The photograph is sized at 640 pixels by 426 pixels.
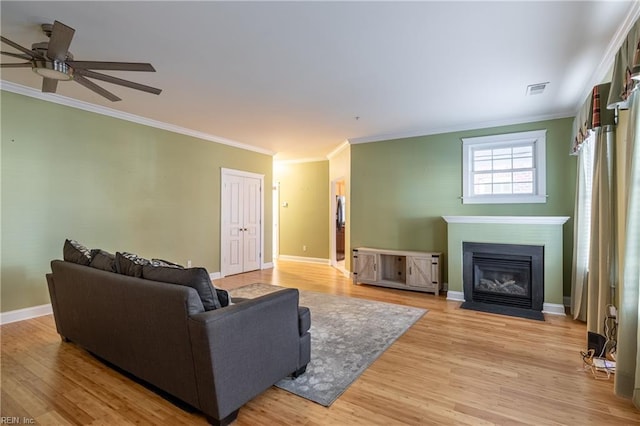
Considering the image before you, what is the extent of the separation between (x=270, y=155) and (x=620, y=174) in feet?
20.6

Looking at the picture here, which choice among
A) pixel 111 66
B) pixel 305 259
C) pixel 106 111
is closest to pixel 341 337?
pixel 111 66

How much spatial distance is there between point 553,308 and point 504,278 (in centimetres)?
67

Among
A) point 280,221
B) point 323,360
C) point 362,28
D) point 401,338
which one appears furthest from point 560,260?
point 280,221

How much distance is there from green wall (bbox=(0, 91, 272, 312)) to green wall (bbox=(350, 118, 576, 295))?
118 inches

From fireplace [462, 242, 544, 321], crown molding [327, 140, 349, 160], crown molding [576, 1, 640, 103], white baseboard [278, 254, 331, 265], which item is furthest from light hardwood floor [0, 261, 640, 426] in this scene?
white baseboard [278, 254, 331, 265]

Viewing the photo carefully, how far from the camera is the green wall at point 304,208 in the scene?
802 cm

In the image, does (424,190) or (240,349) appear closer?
(240,349)

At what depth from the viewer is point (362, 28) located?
2.55 meters

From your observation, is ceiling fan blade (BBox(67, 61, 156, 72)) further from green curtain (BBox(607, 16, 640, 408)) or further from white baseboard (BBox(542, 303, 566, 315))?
white baseboard (BBox(542, 303, 566, 315))

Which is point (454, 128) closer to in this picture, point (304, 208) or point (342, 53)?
point (342, 53)

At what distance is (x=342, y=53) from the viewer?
116 inches

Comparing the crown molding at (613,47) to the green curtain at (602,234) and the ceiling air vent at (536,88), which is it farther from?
the green curtain at (602,234)

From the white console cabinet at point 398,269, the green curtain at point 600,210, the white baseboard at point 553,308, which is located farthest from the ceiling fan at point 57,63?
the white baseboard at point 553,308

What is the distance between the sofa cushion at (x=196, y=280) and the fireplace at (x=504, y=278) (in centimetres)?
381
